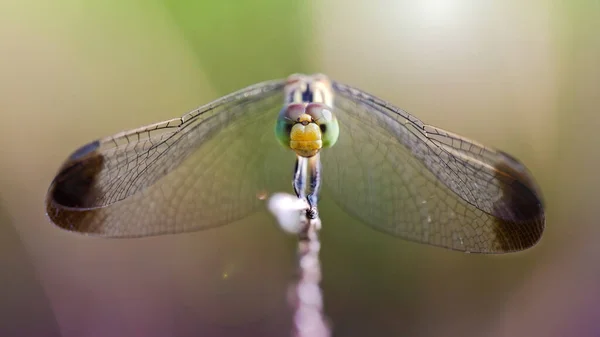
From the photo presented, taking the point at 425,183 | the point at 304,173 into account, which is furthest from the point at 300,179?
the point at 425,183

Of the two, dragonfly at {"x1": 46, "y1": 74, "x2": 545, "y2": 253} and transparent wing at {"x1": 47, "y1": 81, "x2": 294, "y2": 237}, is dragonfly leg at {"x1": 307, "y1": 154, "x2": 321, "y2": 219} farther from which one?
transparent wing at {"x1": 47, "y1": 81, "x2": 294, "y2": 237}

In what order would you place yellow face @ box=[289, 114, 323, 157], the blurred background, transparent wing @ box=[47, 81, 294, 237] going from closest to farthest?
yellow face @ box=[289, 114, 323, 157] < transparent wing @ box=[47, 81, 294, 237] < the blurred background

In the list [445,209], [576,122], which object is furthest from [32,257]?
[576,122]

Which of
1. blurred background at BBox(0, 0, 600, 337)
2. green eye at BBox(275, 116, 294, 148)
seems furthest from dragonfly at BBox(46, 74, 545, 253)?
blurred background at BBox(0, 0, 600, 337)

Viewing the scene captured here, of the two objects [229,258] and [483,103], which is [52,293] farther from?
[483,103]

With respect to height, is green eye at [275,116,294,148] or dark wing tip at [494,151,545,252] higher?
green eye at [275,116,294,148]

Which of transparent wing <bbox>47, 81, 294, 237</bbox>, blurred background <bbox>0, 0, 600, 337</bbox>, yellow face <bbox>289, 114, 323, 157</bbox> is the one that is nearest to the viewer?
yellow face <bbox>289, 114, 323, 157</bbox>

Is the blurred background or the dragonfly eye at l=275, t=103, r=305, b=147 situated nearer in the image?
the dragonfly eye at l=275, t=103, r=305, b=147

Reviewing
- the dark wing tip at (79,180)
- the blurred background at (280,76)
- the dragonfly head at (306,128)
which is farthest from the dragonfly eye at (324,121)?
the blurred background at (280,76)

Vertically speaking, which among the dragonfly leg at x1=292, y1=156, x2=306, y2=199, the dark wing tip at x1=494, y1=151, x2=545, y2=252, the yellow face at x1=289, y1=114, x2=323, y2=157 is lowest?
the dark wing tip at x1=494, y1=151, x2=545, y2=252
